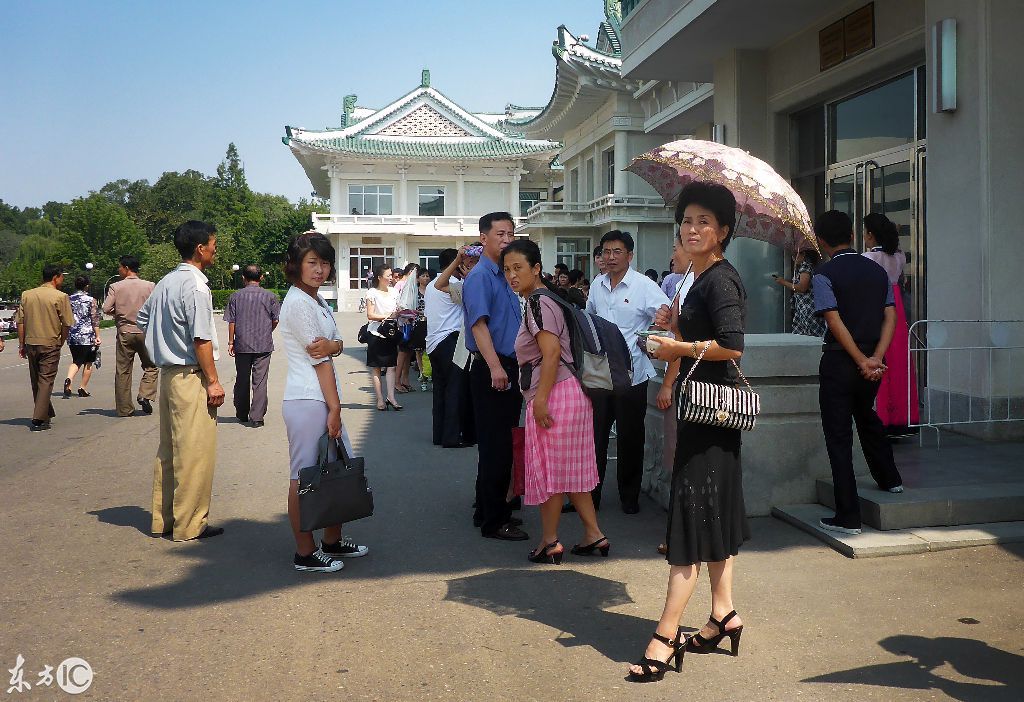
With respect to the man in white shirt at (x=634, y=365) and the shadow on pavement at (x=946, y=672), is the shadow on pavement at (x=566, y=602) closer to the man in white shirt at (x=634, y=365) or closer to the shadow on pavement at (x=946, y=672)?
the shadow on pavement at (x=946, y=672)

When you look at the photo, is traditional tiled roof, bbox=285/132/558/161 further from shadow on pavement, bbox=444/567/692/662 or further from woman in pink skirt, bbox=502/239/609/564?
shadow on pavement, bbox=444/567/692/662

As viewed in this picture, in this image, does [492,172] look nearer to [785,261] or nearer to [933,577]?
[785,261]

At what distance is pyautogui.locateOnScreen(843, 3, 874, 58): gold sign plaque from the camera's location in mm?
10039

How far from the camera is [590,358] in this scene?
211 inches

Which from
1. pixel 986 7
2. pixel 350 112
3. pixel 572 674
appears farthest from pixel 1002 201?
pixel 350 112

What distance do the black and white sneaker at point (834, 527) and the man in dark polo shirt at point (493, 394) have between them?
1.81m

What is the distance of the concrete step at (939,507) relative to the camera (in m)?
5.62

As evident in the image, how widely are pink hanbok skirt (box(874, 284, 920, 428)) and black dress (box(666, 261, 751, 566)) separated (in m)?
4.19

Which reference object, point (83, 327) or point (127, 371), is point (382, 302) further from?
point (83, 327)

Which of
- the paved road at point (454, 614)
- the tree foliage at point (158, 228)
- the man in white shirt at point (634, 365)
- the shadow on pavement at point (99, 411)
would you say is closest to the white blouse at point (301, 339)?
the paved road at point (454, 614)

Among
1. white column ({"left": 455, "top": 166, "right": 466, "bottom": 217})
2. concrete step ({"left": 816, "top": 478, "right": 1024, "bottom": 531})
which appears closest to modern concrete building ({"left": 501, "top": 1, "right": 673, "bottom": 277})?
white column ({"left": 455, "top": 166, "right": 466, "bottom": 217})

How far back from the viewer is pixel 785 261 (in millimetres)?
12922

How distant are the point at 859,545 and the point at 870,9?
6.95 m

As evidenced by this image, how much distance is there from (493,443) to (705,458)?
2.21 metres
